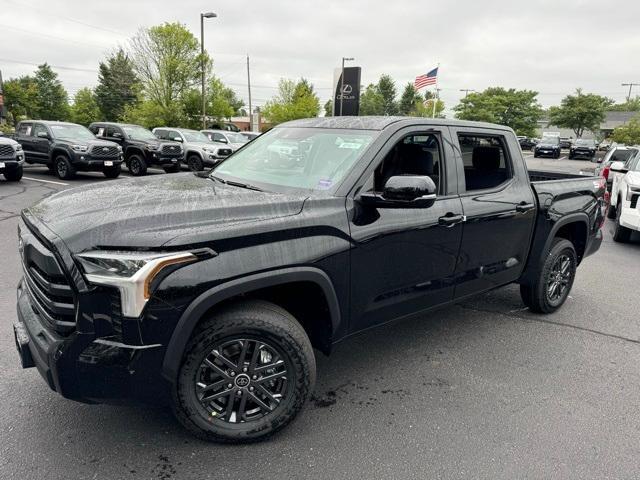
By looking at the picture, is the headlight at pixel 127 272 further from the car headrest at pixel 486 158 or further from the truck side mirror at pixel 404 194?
the car headrest at pixel 486 158

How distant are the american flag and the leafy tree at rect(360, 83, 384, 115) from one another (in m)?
56.3

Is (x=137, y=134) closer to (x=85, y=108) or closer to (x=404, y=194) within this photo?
(x=404, y=194)

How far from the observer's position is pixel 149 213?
230cm

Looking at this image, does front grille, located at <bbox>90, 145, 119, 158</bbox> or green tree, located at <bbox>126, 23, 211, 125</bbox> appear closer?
front grille, located at <bbox>90, 145, 119, 158</bbox>

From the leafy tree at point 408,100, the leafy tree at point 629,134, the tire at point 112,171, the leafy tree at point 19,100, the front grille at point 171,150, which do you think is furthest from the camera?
the leafy tree at point 408,100

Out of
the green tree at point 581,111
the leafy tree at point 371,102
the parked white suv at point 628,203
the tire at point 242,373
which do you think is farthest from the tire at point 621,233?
the leafy tree at point 371,102

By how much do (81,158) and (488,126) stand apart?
Result: 40.4 ft

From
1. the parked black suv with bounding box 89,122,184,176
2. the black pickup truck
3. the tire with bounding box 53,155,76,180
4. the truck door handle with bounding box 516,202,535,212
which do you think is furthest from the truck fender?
the parked black suv with bounding box 89,122,184,176

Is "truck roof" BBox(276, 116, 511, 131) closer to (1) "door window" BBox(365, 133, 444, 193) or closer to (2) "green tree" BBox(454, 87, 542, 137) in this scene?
(1) "door window" BBox(365, 133, 444, 193)

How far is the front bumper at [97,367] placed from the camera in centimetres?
210

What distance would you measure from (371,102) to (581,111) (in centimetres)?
3444

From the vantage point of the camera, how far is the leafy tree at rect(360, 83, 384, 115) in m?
79.2

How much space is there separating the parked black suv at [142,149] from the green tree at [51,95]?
68.1 m

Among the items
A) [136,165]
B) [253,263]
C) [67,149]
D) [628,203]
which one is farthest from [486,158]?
[136,165]
